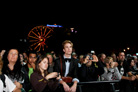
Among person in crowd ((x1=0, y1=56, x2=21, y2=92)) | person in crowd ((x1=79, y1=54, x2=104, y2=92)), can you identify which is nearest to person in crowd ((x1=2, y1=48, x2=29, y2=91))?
person in crowd ((x1=0, y1=56, x2=21, y2=92))

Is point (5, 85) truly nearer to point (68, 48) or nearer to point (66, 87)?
point (66, 87)

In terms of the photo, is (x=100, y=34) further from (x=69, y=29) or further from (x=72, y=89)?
(x=72, y=89)

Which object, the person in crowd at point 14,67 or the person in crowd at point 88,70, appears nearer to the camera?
the person in crowd at point 14,67

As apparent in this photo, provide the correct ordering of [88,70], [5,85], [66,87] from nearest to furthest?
[5,85]
[66,87]
[88,70]

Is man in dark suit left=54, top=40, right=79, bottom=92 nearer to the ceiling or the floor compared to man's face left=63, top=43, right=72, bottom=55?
nearer to the floor

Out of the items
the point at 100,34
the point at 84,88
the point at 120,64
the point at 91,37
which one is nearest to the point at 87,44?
the point at 91,37

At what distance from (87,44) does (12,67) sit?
1004 inches

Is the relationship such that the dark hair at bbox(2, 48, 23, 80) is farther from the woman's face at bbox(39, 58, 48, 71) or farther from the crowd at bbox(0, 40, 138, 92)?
the woman's face at bbox(39, 58, 48, 71)

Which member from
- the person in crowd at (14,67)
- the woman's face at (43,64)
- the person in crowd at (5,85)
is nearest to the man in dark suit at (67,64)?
the woman's face at (43,64)

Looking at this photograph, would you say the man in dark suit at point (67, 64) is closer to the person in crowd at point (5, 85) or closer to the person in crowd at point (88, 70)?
the person in crowd at point (88, 70)

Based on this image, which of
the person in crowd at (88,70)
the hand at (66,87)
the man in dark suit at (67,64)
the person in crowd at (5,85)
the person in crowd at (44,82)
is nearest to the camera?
the person in crowd at (5,85)

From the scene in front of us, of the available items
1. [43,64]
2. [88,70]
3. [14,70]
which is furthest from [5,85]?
[88,70]

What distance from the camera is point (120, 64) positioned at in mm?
5117

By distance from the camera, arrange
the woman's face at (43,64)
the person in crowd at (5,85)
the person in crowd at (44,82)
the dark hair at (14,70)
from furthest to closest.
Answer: the woman's face at (43,64)
the dark hair at (14,70)
the person in crowd at (44,82)
the person in crowd at (5,85)
